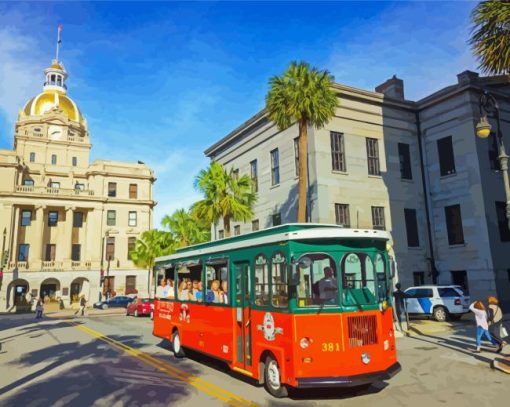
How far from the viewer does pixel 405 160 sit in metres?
29.8

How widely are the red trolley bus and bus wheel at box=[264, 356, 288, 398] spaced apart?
19 mm

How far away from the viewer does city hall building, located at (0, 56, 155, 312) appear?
5247cm

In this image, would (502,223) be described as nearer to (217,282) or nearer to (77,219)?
(217,282)

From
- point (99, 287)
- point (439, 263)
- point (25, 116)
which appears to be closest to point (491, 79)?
point (439, 263)

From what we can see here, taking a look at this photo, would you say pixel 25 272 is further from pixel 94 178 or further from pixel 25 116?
pixel 25 116

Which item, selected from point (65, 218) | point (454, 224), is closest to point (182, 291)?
point (454, 224)

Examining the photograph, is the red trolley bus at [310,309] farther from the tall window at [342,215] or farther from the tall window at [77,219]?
the tall window at [77,219]

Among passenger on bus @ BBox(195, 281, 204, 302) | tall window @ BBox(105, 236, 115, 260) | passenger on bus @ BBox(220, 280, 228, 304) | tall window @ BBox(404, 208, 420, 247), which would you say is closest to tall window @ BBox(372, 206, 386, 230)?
tall window @ BBox(404, 208, 420, 247)

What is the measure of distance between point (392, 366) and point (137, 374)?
21.2 feet

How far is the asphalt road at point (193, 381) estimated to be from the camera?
809 centimetres

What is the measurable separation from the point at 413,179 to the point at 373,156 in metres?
3.76

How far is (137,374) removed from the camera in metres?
10.8

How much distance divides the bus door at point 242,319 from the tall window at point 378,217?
761 inches

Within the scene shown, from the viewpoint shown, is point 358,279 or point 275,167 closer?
point 358,279
